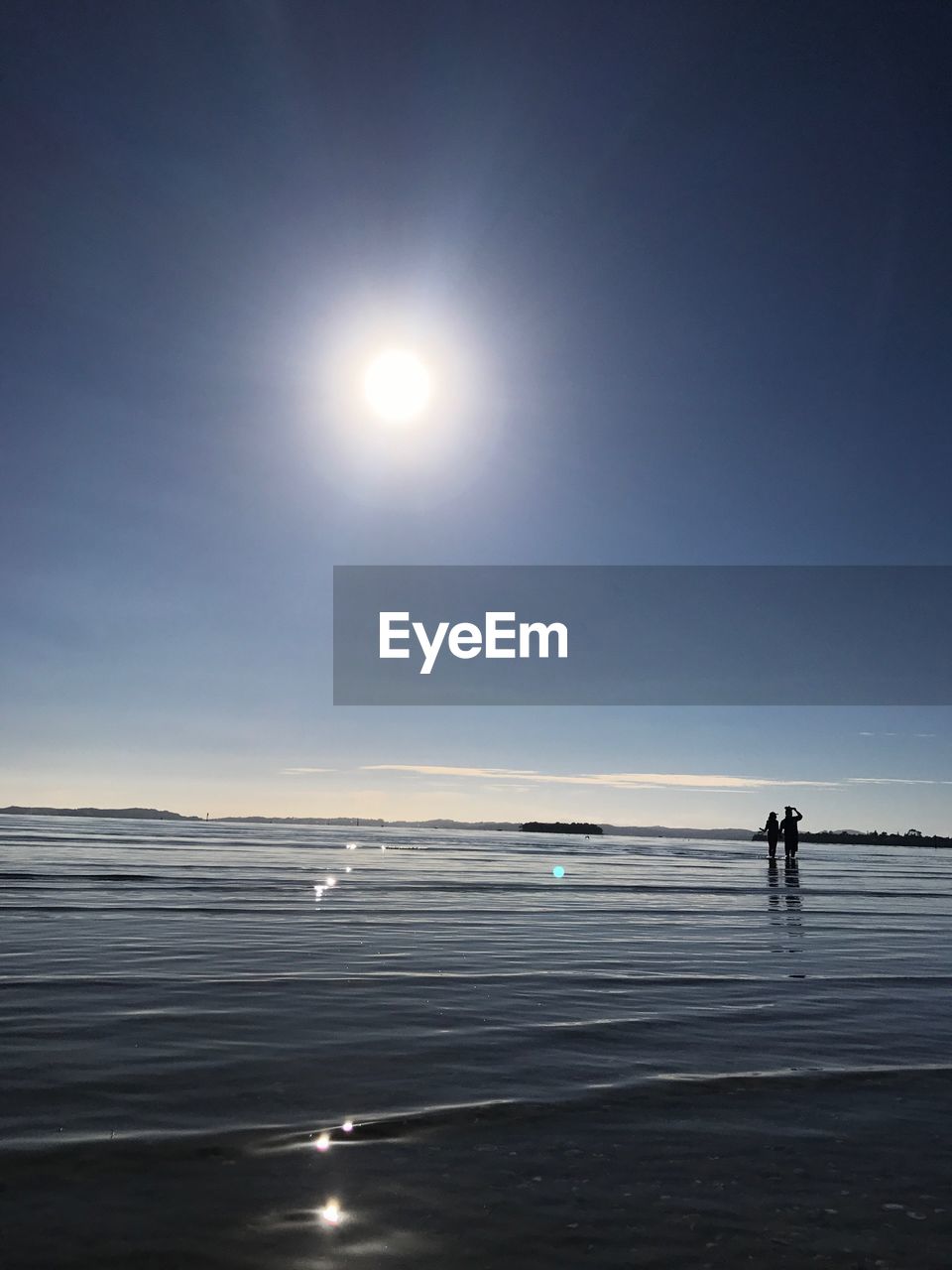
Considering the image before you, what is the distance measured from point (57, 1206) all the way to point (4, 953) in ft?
30.0

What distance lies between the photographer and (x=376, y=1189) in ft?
13.8

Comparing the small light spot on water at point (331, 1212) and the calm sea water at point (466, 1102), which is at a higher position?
the small light spot on water at point (331, 1212)

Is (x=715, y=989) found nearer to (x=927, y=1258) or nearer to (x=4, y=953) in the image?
(x=927, y=1258)

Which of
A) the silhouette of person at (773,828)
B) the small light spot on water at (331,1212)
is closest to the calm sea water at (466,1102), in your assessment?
the small light spot on water at (331,1212)

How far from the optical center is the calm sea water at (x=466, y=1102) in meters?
3.76

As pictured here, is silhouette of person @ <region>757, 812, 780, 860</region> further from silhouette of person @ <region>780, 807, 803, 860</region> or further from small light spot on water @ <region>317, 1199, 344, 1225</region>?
small light spot on water @ <region>317, 1199, 344, 1225</region>

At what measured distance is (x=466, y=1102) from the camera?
562 cm

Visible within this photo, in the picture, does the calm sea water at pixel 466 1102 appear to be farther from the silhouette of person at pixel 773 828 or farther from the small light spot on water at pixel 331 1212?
the silhouette of person at pixel 773 828

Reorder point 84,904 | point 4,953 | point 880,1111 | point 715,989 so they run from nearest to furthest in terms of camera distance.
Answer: point 880,1111 < point 715,989 < point 4,953 < point 84,904

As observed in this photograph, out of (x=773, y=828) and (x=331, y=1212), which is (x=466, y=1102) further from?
(x=773, y=828)

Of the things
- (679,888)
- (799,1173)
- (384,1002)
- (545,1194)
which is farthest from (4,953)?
(679,888)

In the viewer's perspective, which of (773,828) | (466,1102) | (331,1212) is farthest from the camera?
(773,828)

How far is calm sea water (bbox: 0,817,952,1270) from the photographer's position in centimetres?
376

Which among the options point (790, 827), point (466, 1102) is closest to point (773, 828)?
point (790, 827)
